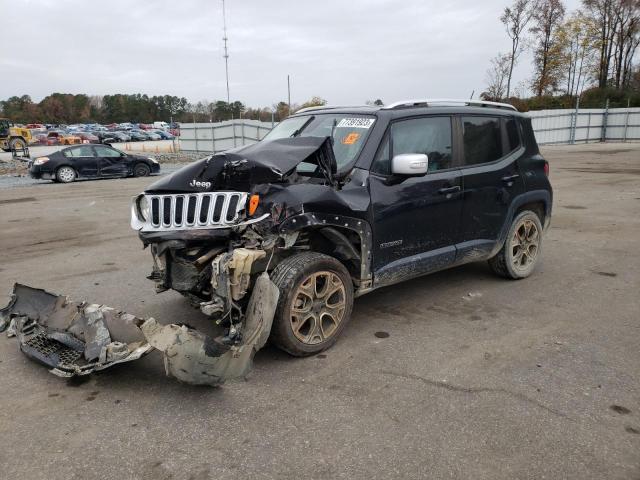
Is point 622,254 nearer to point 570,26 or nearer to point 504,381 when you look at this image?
point 504,381

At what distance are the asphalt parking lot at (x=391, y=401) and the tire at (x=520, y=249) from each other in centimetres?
18

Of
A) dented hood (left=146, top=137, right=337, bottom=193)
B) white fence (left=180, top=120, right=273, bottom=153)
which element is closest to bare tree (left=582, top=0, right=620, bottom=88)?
white fence (left=180, top=120, right=273, bottom=153)

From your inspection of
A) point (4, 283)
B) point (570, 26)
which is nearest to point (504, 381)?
point (4, 283)

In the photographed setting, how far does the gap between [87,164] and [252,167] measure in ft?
54.1

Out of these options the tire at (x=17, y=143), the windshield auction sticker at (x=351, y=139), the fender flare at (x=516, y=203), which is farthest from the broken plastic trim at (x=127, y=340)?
the tire at (x=17, y=143)

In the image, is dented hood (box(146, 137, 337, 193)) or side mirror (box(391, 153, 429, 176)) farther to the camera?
side mirror (box(391, 153, 429, 176))

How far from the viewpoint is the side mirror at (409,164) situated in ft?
12.6

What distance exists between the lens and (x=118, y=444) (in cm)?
275

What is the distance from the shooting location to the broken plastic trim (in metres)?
3.04

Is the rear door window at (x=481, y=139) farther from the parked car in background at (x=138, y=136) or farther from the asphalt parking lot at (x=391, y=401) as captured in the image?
the parked car in background at (x=138, y=136)

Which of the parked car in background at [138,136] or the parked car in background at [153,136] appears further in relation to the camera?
the parked car in background at [153,136]

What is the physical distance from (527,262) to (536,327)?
5.04 ft

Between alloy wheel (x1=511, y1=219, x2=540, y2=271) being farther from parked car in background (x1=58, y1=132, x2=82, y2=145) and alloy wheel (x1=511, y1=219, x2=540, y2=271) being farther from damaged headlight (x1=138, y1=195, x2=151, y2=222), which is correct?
parked car in background (x1=58, y1=132, x2=82, y2=145)

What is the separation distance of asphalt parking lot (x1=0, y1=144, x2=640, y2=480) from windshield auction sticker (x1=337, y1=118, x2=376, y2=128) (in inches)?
67.9
